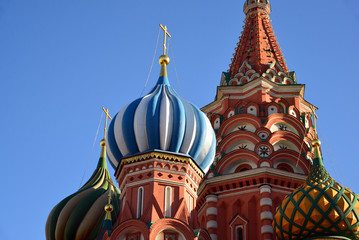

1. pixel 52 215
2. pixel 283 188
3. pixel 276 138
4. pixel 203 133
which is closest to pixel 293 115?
pixel 276 138

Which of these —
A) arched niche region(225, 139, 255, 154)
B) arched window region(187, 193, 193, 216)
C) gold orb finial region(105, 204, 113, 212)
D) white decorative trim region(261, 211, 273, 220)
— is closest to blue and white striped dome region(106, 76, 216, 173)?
arched window region(187, 193, 193, 216)

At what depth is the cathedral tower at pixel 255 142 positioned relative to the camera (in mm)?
14742

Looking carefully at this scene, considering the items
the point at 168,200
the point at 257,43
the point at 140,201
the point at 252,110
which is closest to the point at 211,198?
the point at 252,110

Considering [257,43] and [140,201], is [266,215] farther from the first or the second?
[257,43]

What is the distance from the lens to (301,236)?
12484mm

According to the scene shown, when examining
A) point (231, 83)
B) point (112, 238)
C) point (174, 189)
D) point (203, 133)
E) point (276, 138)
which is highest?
point (231, 83)

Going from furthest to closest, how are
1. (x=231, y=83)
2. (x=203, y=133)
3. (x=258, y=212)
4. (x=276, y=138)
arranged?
(x=231, y=83)
(x=276, y=138)
(x=258, y=212)
(x=203, y=133)

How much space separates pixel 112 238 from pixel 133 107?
7.56ft

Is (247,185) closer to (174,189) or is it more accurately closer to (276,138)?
(276,138)

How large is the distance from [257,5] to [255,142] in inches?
184

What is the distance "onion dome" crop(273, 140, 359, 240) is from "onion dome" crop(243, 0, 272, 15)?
6981 mm

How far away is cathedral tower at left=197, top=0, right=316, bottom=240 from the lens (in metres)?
14.7

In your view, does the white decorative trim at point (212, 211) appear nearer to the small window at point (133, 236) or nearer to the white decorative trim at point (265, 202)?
the white decorative trim at point (265, 202)

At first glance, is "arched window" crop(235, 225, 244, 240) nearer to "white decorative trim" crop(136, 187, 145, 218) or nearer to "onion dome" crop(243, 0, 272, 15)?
"white decorative trim" crop(136, 187, 145, 218)
